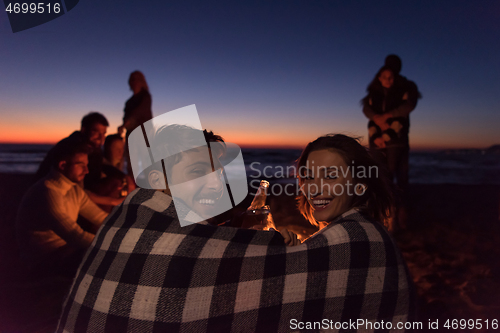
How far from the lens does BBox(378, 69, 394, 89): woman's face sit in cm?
316

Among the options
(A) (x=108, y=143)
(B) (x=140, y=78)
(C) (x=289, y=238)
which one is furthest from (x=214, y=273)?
(B) (x=140, y=78)

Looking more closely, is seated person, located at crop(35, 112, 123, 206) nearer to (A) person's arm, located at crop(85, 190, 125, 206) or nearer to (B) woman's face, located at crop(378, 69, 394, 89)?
(A) person's arm, located at crop(85, 190, 125, 206)

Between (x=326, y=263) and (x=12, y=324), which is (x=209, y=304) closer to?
(x=326, y=263)

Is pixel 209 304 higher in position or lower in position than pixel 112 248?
lower

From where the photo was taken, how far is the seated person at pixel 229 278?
0.81 metres

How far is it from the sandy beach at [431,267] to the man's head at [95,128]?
2.16 feet

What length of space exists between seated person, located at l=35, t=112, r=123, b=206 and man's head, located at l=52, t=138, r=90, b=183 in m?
0.15

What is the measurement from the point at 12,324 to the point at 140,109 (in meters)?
2.10

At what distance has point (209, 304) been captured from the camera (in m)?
0.81

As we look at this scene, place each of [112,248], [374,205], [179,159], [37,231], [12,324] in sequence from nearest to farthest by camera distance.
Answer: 1. [112,248]
2. [179,159]
3. [374,205]
4. [12,324]
5. [37,231]

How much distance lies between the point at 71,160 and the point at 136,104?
38.0 inches

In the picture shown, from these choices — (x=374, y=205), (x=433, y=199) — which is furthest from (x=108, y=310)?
(x=433, y=199)

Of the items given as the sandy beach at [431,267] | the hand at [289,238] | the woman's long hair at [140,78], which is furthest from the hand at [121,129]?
the hand at [289,238]

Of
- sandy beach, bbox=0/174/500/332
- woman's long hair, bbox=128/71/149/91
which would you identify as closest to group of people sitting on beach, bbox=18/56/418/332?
sandy beach, bbox=0/174/500/332
